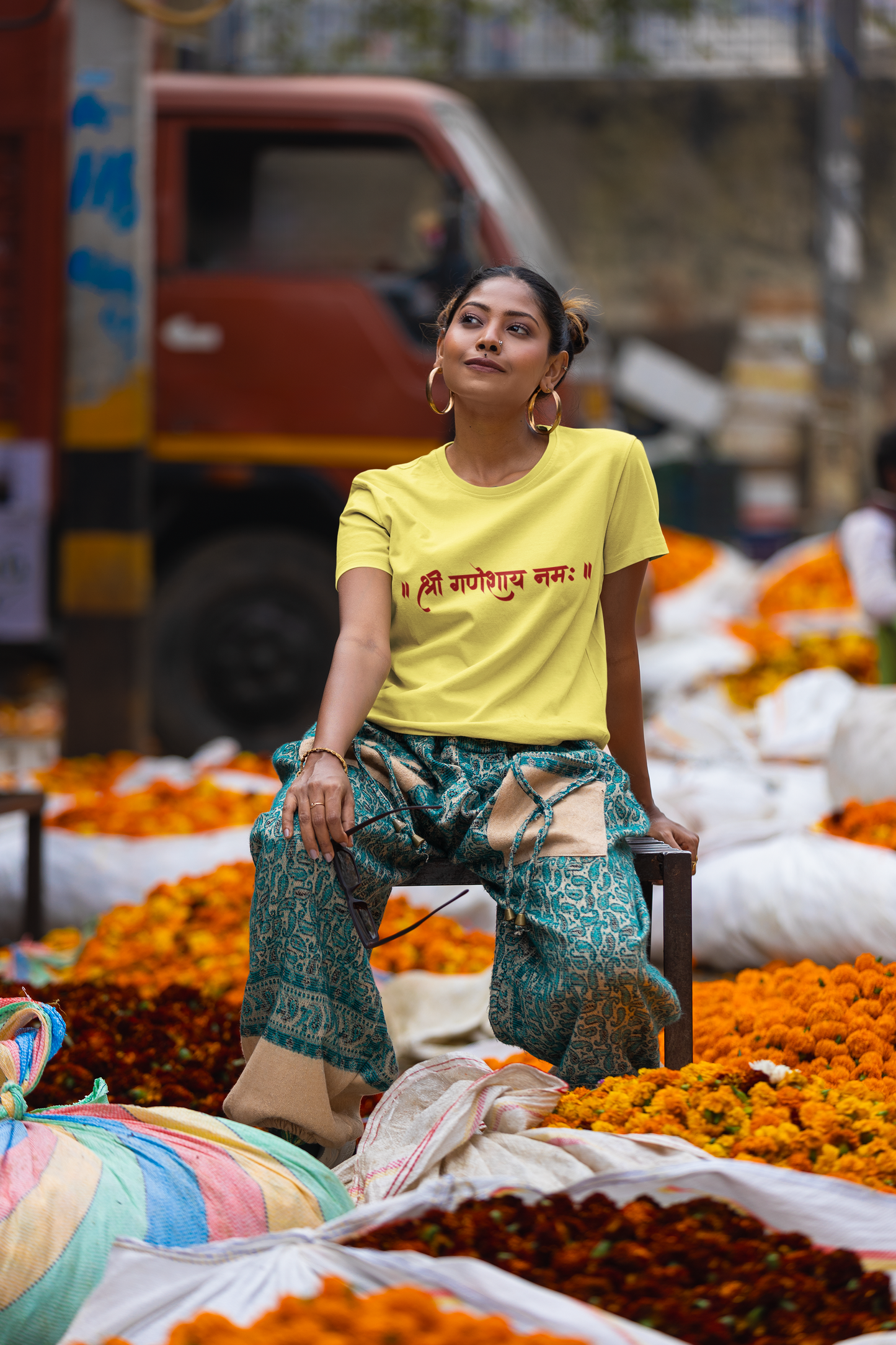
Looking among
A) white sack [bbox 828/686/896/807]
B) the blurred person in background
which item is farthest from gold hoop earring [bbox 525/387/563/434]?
the blurred person in background

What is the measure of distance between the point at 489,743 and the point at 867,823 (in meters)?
1.57

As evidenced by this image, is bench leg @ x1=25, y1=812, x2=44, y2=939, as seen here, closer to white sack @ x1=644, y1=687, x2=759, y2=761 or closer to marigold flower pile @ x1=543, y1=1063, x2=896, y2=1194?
marigold flower pile @ x1=543, y1=1063, x2=896, y2=1194

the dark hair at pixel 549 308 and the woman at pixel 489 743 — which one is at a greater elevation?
the dark hair at pixel 549 308

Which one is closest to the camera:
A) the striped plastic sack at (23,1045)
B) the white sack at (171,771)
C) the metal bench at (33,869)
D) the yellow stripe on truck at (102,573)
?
the striped plastic sack at (23,1045)

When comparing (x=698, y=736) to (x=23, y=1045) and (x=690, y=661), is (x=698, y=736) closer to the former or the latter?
(x=690, y=661)

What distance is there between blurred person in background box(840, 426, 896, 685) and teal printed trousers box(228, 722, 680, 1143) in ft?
8.99

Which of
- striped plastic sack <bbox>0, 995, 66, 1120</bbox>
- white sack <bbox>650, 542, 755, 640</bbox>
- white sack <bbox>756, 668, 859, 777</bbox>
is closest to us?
striped plastic sack <bbox>0, 995, 66, 1120</bbox>

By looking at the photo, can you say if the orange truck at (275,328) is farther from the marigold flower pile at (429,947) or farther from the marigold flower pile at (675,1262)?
the marigold flower pile at (675,1262)

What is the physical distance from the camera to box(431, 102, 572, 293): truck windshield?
5.63m

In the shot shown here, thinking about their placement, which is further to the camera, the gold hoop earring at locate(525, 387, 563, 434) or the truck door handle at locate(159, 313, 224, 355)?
the truck door handle at locate(159, 313, 224, 355)

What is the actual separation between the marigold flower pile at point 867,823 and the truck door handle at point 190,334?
326 cm

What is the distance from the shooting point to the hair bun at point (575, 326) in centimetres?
224

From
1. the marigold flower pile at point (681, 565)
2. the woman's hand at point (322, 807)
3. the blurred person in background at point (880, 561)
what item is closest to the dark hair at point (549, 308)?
the woman's hand at point (322, 807)

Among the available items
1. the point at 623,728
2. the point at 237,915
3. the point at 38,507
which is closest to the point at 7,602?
the point at 38,507
